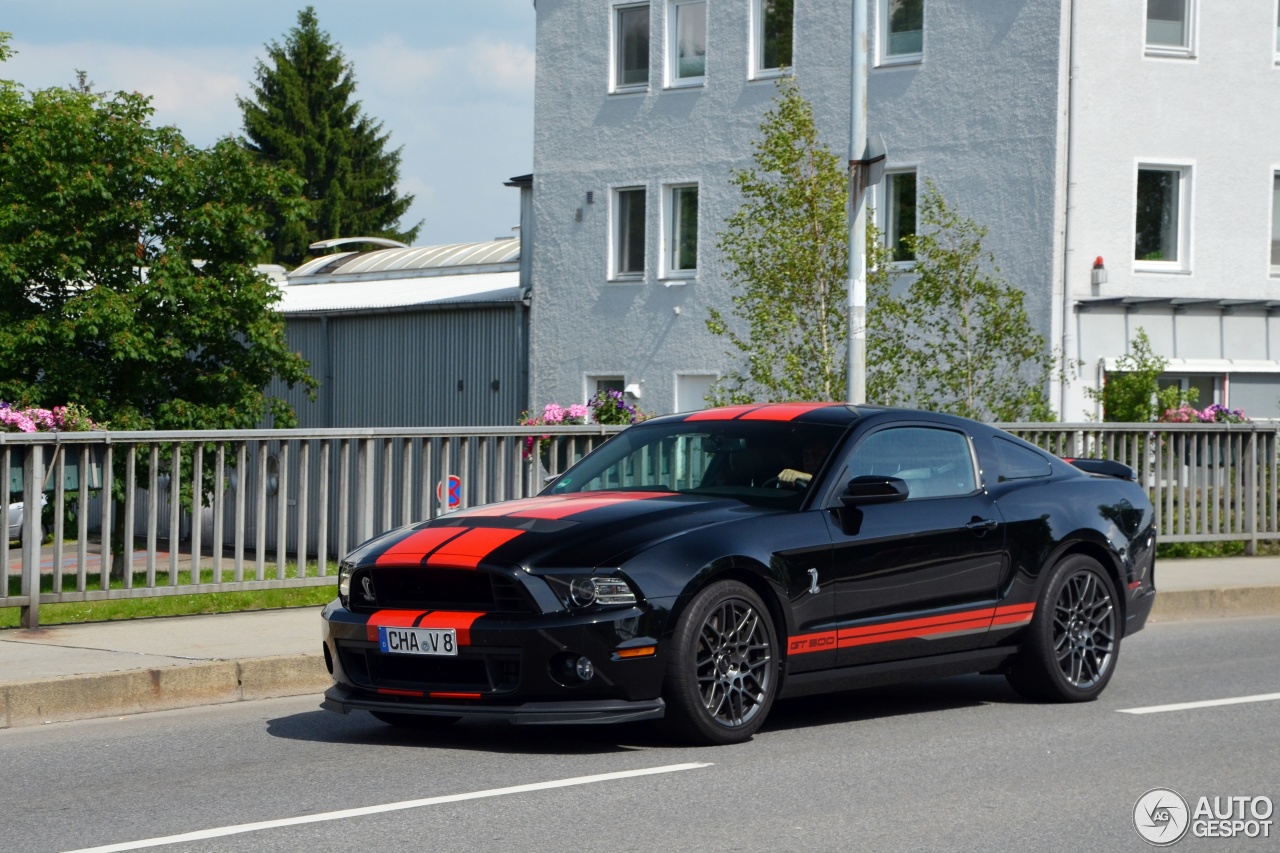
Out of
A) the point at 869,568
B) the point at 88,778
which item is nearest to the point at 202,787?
the point at 88,778

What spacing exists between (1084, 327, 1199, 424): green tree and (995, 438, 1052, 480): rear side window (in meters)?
13.4

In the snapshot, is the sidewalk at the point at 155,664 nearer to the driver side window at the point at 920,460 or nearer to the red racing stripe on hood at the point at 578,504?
the red racing stripe on hood at the point at 578,504

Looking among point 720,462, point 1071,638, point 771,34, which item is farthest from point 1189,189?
point 720,462

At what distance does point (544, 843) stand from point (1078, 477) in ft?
15.6

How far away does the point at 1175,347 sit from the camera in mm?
25641

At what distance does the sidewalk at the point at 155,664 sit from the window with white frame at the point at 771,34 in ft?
59.2

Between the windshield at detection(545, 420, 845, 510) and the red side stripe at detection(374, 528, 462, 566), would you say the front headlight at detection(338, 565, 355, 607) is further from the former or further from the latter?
the windshield at detection(545, 420, 845, 510)

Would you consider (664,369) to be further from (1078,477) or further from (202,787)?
(202,787)

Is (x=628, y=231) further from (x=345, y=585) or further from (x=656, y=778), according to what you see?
(x=656, y=778)

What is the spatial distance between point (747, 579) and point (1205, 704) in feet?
9.83

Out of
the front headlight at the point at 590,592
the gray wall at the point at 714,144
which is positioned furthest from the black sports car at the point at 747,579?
the gray wall at the point at 714,144

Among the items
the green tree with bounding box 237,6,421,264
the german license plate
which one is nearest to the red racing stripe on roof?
the german license plate

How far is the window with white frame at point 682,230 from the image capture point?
29328mm

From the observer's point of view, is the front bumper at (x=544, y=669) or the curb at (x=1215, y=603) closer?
the front bumper at (x=544, y=669)
